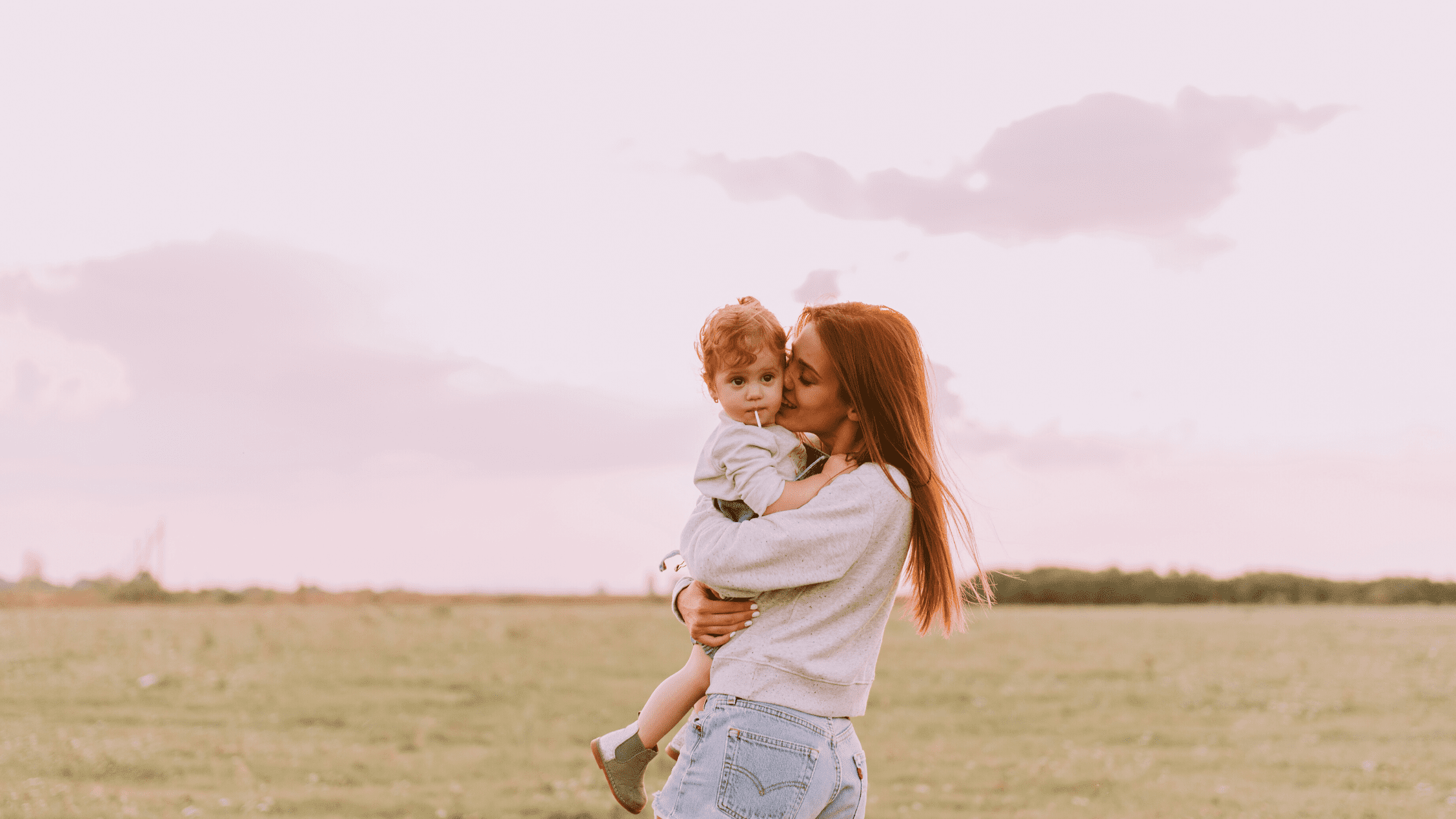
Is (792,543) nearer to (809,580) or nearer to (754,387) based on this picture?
(809,580)

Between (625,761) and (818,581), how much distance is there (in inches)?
44.2

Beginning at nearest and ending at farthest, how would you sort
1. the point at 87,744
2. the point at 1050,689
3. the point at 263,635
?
the point at 87,744 → the point at 1050,689 → the point at 263,635

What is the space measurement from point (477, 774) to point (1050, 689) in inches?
391

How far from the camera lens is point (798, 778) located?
3186mm

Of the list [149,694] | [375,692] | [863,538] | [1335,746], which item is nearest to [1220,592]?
[1335,746]

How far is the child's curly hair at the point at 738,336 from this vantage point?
335 cm

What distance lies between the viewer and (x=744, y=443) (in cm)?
325

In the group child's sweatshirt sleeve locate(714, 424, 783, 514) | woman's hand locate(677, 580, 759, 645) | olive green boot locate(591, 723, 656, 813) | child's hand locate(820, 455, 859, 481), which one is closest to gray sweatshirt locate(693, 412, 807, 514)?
child's sweatshirt sleeve locate(714, 424, 783, 514)

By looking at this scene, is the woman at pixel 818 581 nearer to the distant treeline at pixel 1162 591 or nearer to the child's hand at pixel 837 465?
the child's hand at pixel 837 465

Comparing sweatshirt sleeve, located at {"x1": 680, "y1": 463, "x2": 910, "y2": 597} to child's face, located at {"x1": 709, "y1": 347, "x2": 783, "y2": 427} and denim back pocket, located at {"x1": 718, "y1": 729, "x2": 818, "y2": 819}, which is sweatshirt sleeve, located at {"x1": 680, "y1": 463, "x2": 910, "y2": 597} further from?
denim back pocket, located at {"x1": 718, "y1": 729, "x2": 818, "y2": 819}

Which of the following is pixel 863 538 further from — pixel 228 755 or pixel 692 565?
pixel 228 755

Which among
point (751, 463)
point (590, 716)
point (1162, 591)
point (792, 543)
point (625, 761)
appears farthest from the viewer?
point (1162, 591)

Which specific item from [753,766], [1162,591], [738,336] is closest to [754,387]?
[738,336]

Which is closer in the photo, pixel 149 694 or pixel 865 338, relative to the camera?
pixel 865 338
